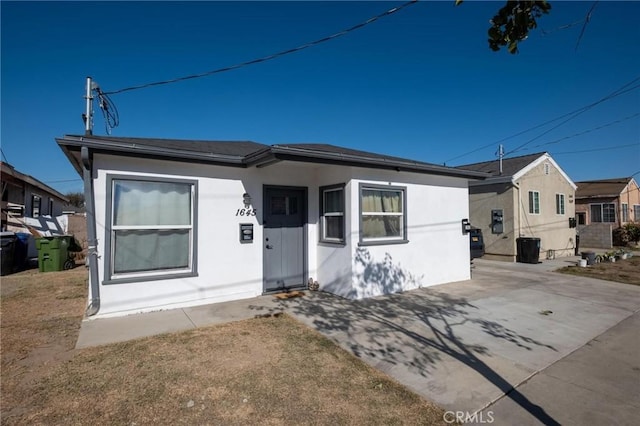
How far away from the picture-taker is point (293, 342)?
414 cm

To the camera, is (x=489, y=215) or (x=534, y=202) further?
(x=534, y=202)

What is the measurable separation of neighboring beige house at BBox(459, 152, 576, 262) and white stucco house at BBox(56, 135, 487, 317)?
5.34 meters

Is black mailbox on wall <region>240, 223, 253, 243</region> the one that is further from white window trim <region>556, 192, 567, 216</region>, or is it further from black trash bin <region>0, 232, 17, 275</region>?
white window trim <region>556, 192, 567, 216</region>

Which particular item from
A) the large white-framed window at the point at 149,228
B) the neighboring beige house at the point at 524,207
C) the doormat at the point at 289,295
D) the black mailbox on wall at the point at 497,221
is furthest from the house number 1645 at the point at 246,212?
the black mailbox on wall at the point at 497,221

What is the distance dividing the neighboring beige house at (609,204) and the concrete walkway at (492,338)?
1610cm

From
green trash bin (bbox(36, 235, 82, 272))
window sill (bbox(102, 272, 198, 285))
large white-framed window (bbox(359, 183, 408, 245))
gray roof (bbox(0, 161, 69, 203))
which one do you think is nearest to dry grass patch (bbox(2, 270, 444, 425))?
window sill (bbox(102, 272, 198, 285))

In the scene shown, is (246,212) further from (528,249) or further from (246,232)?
(528,249)

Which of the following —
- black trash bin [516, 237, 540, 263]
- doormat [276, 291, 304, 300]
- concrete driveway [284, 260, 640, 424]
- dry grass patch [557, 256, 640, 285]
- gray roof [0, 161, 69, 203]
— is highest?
gray roof [0, 161, 69, 203]

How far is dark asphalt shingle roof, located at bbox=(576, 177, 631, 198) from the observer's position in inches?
820

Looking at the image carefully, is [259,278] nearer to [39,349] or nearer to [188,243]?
[188,243]

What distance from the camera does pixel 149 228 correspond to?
18.2 feet

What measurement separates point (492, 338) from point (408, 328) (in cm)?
109

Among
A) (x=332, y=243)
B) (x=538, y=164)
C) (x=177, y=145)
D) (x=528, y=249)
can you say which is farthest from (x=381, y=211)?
(x=538, y=164)

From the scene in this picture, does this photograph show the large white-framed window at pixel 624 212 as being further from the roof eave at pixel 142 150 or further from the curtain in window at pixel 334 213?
the roof eave at pixel 142 150
